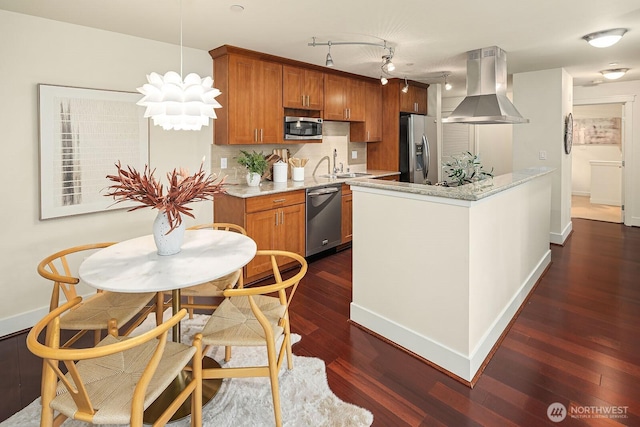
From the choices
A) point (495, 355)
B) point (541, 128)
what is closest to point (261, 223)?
point (495, 355)

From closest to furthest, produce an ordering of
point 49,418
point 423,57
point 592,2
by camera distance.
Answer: point 49,418 < point 592,2 < point 423,57

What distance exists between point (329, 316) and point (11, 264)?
2.45 meters

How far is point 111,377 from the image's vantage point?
59.6 inches

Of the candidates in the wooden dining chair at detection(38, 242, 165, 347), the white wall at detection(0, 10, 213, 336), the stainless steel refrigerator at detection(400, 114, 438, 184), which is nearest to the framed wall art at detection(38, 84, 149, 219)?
the white wall at detection(0, 10, 213, 336)

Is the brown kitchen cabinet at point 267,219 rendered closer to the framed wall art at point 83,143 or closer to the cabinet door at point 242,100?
the cabinet door at point 242,100

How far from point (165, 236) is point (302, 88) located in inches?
118

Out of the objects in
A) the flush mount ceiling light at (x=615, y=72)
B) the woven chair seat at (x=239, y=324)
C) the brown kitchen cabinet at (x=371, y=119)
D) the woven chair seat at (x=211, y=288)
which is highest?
the flush mount ceiling light at (x=615, y=72)

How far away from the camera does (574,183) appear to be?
900cm

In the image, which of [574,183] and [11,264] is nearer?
[11,264]

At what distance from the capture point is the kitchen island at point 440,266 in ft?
7.25

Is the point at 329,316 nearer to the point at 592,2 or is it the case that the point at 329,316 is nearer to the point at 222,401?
the point at 222,401

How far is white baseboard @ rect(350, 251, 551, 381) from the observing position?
2223 mm

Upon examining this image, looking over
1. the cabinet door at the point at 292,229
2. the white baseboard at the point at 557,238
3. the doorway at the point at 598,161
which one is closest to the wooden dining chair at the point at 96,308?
the cabinet door at the point at 292,229

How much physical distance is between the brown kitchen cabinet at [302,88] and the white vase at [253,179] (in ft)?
3.00
